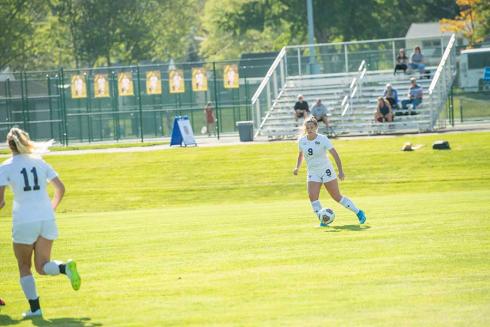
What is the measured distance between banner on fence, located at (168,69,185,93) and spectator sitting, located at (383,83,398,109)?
10737 millimetres

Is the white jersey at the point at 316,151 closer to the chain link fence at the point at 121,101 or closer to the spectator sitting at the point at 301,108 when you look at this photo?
the spectator sitting at the point at 301,108

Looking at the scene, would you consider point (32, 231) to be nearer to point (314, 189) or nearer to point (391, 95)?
point (314, 189)

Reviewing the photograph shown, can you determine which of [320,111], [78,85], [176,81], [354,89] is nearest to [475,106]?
[354,89]

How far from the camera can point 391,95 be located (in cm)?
3875

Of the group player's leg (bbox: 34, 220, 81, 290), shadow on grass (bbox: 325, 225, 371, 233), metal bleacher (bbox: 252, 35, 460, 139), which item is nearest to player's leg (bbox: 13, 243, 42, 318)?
player's leg (bbox: 34, 220, 81, 290)

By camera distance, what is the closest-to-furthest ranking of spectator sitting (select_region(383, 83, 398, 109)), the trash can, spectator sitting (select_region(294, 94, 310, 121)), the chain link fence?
spectator sitting (select_region(383, 83, 398, 109))
spectator sitting (select_region(294, 94, 310, 121))
the trash can
the chain link fence

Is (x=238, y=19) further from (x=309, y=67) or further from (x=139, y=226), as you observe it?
(x=139, y=226)

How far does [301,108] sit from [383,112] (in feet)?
10.0

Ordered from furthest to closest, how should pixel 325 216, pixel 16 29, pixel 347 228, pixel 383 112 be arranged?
1. pixel 16 29
2. pixel 383 112
3. pixel 325 216
4. pixel 347 228

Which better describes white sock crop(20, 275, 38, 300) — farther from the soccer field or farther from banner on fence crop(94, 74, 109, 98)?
banner on fence crop(94, 74, 109, 98)

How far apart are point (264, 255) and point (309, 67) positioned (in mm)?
30483

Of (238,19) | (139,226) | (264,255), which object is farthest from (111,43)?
(264,255)

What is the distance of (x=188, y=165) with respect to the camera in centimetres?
3438

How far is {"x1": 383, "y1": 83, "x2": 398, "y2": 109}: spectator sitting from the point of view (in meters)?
38.5
